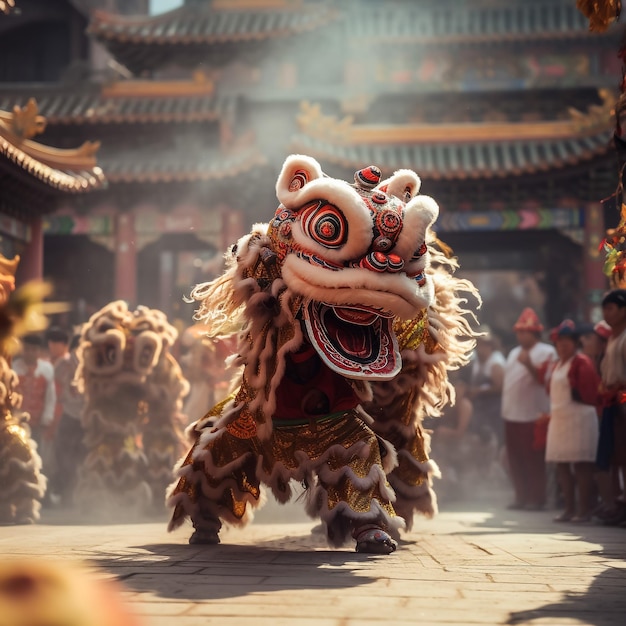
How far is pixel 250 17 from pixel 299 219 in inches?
591

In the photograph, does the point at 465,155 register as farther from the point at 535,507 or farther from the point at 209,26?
the point at 535,507

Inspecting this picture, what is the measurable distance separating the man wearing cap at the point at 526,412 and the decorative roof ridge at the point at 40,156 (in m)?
4.95

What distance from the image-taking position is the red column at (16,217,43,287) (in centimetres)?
1167

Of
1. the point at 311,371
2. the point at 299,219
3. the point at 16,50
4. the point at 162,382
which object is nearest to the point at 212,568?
the point at 311,371

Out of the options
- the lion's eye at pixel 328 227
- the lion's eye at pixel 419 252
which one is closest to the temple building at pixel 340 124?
the lion's eye at pixel 419 252

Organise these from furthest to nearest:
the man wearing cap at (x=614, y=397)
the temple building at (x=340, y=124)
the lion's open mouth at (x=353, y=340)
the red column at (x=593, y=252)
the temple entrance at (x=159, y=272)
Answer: the temple entrance at (x=159, y=272) → the temple building at (x=340, y=124) → the red column at (x=593, y=252) → the man wearing cap at (x=614, y=397) → the lion's open mouth at (x=353, y=340)

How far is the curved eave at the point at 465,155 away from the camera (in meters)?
15.2

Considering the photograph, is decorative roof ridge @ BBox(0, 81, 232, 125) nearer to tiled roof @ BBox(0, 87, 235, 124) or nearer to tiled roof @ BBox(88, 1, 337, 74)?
tiled roof @ BBox(0, 87, 235, 124)

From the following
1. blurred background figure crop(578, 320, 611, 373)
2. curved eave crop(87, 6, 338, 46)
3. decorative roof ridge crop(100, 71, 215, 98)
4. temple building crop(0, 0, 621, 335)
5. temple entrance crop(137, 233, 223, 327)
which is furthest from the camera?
curved eave crop(87, 6, 338, 46)

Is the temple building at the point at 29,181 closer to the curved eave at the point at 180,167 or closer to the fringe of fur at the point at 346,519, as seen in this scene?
the curved eave at the point at 180,167

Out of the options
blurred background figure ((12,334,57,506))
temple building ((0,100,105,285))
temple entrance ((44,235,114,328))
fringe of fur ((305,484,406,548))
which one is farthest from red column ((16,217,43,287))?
fringe of fur ((305,484,406,548))

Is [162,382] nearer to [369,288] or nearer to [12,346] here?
[369,288]

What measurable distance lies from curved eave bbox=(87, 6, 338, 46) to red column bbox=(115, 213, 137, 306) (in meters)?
3.79

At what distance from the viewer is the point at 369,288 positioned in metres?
4.65
